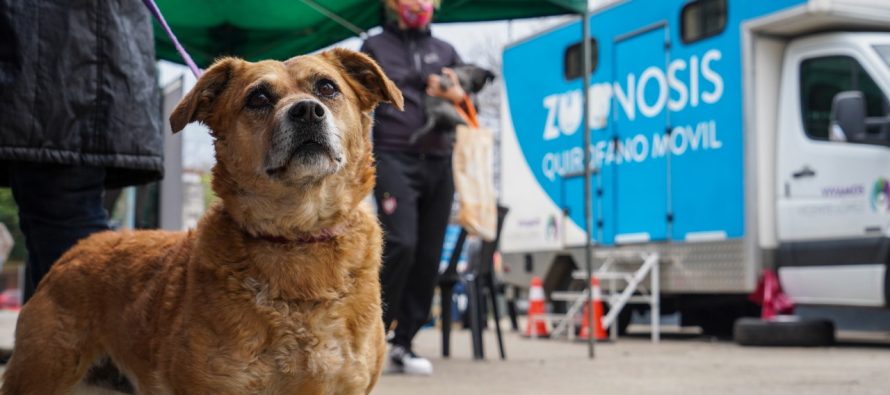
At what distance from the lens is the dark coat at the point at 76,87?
10.7 ft

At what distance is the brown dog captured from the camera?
8.27ft

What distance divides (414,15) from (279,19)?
122 cm

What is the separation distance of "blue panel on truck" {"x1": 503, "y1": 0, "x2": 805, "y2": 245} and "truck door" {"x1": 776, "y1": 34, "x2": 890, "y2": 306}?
1.46 feet

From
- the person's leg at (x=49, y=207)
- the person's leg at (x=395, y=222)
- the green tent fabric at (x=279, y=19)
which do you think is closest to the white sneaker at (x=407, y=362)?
the person's leg at (x=395, y=222)

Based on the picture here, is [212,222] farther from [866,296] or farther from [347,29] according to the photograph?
[866,296]

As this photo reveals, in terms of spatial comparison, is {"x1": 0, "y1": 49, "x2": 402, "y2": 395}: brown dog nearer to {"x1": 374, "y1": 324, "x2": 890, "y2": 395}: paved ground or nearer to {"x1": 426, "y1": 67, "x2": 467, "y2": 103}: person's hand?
{"x1": 374, "y1": 324, "x2": 890, "y2": 395}: paved ground

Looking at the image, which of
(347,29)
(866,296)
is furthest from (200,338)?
(866,296)

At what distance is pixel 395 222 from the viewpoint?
220 inches

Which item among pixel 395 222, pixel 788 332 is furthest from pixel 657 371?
pixel 788 332

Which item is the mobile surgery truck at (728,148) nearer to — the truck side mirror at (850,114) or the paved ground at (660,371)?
the truck side mirror at (850,114)

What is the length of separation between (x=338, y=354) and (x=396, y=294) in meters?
3.08

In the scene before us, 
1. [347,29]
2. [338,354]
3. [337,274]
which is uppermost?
[347,29]

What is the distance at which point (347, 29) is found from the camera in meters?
6.57

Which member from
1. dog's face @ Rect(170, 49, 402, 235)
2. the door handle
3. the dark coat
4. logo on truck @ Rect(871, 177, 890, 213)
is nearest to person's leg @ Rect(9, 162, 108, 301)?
the dark coat
